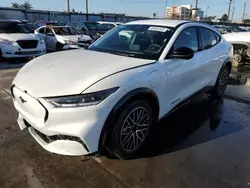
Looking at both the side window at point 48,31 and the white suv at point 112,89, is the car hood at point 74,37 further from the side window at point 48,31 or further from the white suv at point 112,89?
the white suv at point 112,89

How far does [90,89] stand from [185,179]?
1435mm

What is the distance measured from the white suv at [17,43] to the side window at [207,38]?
23.0 ft

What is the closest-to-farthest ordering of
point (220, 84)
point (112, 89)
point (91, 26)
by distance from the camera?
point (112, 89), point (220, 84), point (91, 26)

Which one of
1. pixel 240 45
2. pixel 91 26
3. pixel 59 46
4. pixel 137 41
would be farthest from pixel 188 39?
pixel 91 26

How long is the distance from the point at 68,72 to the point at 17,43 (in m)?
7.24

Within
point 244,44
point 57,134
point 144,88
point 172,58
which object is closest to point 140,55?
point 172,58

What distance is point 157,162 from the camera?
291 cm

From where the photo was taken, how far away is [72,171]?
8.86 ft

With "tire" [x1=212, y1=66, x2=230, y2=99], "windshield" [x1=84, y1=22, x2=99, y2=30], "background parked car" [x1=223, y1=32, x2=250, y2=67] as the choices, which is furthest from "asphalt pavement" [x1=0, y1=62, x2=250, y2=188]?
"windshield" [x1=84, y1=22, x2=99, y2=30]

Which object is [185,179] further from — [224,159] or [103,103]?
[103,103]

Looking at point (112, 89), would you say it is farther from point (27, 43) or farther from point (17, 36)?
point (17, 36)

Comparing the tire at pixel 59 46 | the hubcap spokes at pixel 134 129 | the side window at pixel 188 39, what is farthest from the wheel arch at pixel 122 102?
the tire at pixel 59 46

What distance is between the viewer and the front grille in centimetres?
899

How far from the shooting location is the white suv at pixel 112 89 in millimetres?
2359
